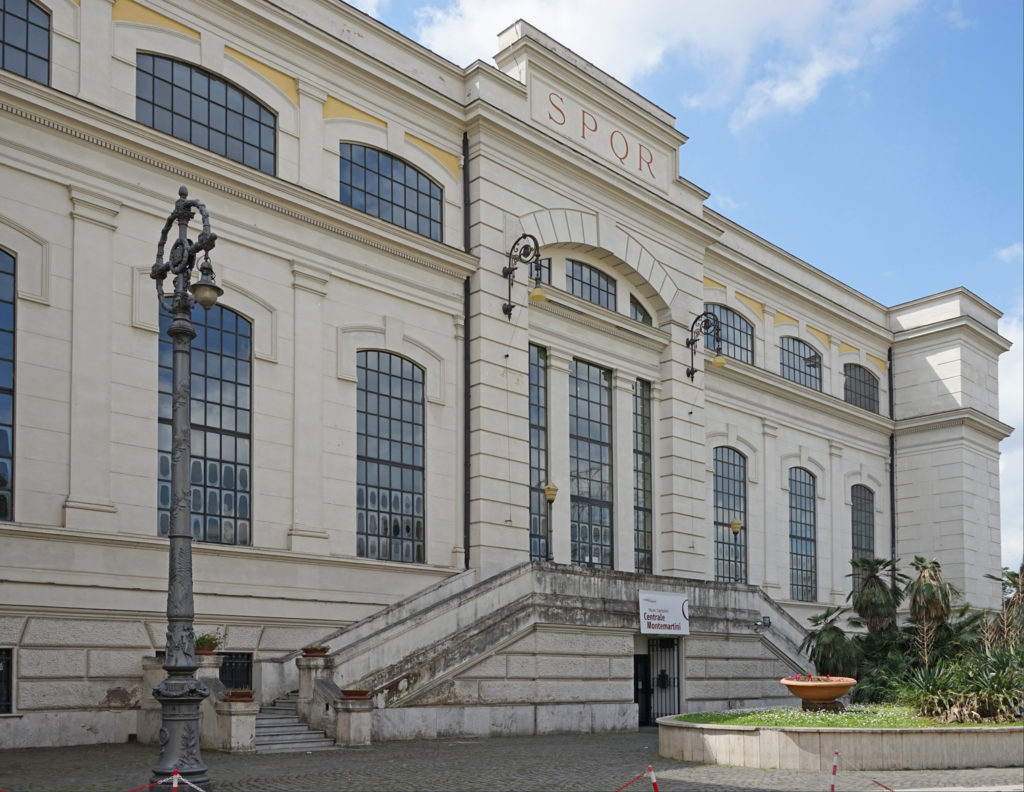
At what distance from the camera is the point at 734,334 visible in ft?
142

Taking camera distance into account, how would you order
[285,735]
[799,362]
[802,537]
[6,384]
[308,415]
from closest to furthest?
[285,735], [6,384], [308,415], [802,537], [799,362]

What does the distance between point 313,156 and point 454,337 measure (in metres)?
5.98

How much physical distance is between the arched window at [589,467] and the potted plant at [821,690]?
38.0ft

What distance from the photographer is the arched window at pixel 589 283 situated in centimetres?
3531

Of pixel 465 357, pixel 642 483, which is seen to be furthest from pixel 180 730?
pixel 642 483

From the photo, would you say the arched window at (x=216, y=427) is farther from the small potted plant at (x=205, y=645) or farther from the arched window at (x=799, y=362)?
the arched window at (x=799, y=362)

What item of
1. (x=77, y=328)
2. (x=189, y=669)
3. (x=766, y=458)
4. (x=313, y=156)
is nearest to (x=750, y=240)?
(x=766, y=458)

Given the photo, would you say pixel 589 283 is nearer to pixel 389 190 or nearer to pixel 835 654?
pixel 389 190

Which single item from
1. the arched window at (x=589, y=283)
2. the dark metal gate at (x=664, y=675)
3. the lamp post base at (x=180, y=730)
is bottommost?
the dark metal gate at (x=664, y=675)

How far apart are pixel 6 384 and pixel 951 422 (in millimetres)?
39298

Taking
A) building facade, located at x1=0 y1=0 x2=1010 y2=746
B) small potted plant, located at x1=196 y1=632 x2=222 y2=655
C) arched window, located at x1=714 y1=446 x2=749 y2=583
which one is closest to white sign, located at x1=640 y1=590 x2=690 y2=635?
building facade, located at x1=0 y1=0 x2=1010 y2=746

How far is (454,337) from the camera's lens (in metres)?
31.2

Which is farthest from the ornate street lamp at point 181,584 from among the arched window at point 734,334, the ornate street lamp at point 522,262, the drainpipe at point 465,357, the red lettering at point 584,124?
the arched window at point 734,334

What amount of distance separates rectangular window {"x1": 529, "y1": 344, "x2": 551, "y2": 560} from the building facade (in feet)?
0.34
